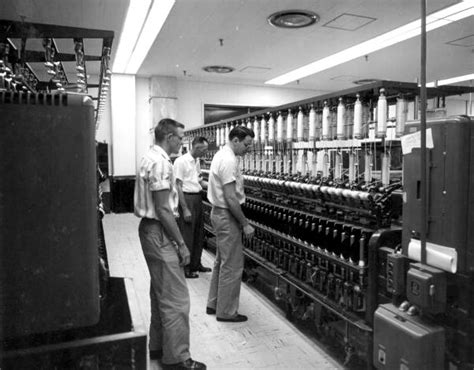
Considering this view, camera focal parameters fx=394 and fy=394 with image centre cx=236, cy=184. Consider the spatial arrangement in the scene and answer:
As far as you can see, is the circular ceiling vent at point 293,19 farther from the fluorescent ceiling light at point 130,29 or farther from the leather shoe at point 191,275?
the leather shoe at point 191,275

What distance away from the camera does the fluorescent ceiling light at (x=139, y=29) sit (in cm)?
526

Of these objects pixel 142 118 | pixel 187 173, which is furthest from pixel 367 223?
pixel 142 118

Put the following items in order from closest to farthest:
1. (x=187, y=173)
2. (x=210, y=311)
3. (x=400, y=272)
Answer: (x=400, y=272)
(x=210, y=311)
(x=187, y=173)

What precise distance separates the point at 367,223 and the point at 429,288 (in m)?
1.18

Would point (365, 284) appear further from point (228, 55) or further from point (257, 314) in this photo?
point (228, 55)

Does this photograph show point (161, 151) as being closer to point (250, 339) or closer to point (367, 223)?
point (367, 223)

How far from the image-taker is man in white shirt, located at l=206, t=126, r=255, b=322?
10.5 feet

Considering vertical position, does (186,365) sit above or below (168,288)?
below

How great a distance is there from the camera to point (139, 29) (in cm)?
620

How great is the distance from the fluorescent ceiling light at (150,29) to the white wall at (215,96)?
1853 mm

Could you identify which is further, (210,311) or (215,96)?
(215,96)

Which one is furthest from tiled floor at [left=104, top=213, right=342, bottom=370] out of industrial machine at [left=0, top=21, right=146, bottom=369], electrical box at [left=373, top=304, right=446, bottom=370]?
industrial machine at [left=0, top=21, right=146, bottom=369]

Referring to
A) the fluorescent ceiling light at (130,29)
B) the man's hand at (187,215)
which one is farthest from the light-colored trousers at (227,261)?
the fluorescent ceiling light at (130,29)

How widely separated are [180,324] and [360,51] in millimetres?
6645
